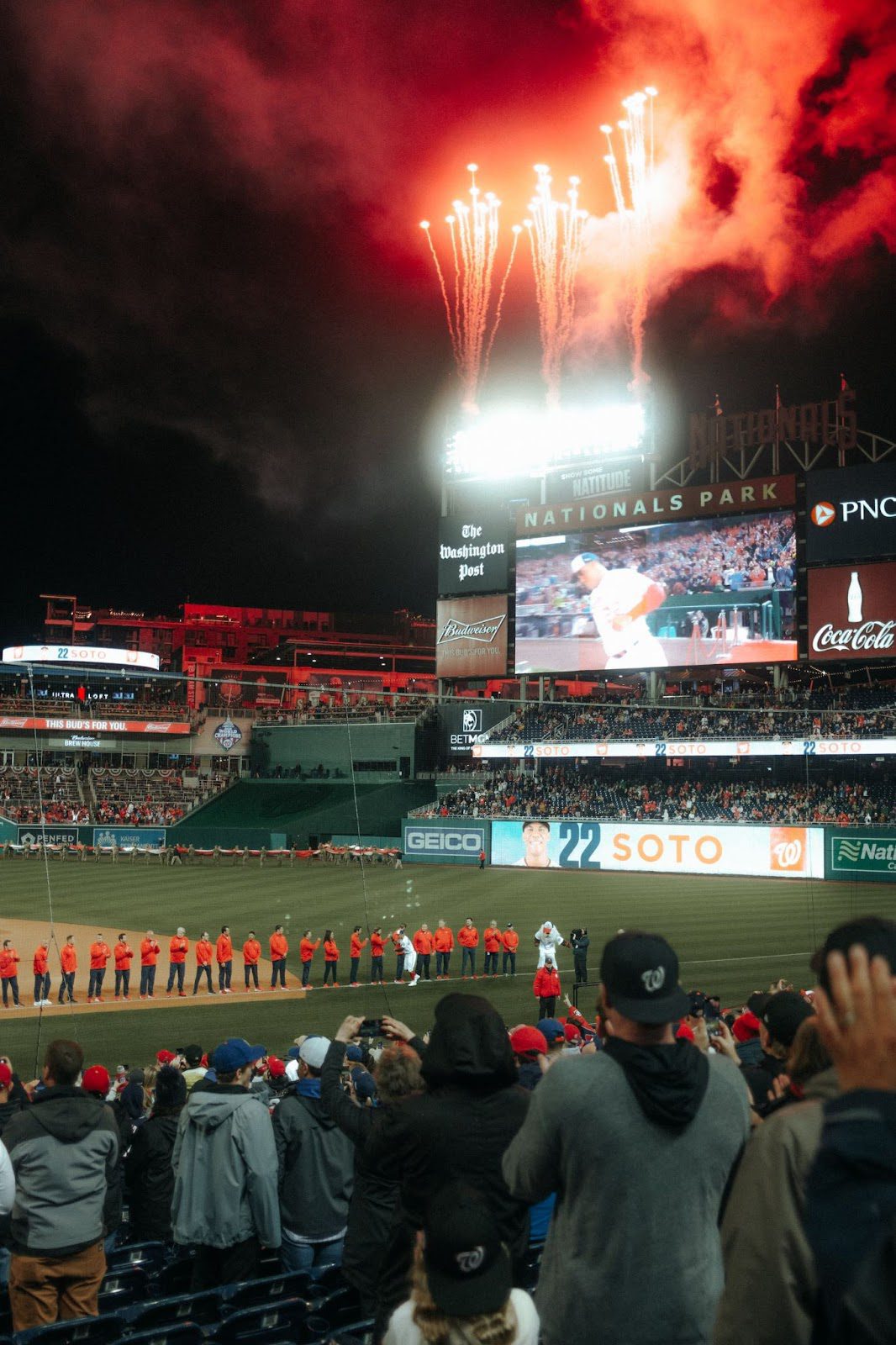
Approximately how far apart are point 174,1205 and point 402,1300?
2267 millimetres

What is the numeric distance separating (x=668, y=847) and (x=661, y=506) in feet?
54.8

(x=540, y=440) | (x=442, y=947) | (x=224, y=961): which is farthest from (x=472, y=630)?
(x=224, y=961)

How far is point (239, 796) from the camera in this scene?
2395 inches

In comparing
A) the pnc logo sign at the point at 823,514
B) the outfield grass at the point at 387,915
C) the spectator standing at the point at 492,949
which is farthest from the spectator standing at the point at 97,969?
the pnc logo sign at the point at 823,514

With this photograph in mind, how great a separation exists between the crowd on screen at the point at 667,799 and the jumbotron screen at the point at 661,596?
5.23 metres

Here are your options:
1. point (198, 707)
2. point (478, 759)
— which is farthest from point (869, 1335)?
point (198, 707)

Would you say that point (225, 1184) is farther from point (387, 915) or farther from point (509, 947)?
point (387, 915)

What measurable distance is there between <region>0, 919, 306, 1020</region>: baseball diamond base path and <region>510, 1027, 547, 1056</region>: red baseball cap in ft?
47.6

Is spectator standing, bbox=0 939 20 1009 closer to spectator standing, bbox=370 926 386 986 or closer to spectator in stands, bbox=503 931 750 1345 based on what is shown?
spectator standing, bbox=370 926 386 986

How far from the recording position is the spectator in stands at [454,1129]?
344 cm

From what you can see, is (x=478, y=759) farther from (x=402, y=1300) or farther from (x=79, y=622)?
(x=79, y=622)

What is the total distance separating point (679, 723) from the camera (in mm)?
47875

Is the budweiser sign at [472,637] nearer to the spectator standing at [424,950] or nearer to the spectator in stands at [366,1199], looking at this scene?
the spectator standing at [424,950]

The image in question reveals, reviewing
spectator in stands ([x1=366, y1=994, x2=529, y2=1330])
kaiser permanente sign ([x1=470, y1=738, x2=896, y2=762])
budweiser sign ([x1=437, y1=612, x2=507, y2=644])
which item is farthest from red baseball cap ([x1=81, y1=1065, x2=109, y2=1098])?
budweiser sign ([x1=437, y1=612, x2=507, y2=644])
